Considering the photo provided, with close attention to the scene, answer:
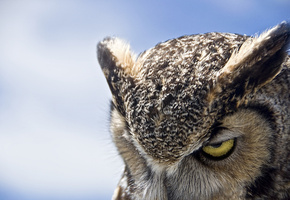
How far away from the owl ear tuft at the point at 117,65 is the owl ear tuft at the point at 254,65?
54 cm

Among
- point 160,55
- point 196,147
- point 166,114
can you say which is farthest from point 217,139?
point 160,55

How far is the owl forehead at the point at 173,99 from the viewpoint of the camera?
1.87 m

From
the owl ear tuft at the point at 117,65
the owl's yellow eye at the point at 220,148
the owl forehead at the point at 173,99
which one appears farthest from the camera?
the owl ear tuft at the point at 117,65

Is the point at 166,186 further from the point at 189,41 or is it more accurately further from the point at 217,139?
the point at 189,41

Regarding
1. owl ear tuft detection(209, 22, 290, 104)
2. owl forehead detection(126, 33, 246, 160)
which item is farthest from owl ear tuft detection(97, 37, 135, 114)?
owl ear tuft detection(209, 22, 290, 104)

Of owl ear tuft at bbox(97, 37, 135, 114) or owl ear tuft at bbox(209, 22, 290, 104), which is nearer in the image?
Answer: owl ear tuft at bbox(209, 22, 290, 104)

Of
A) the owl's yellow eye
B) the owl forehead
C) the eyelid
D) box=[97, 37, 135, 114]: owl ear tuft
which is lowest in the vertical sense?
the owl's yellow eye

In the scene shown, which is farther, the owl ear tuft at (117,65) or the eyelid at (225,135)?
the owl ear tuft at (117,65)

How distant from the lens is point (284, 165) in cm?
211

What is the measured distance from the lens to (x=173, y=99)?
1.88m

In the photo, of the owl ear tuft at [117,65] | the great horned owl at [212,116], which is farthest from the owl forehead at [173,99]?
the owl ear tuft at [117,65]

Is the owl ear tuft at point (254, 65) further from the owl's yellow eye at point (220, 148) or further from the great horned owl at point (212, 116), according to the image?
the owl's yellow eye at point (220, 148)

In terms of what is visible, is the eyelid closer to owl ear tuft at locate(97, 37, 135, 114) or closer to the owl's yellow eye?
the owl's yellow eye

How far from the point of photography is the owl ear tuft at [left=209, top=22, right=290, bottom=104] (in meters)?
1.92
